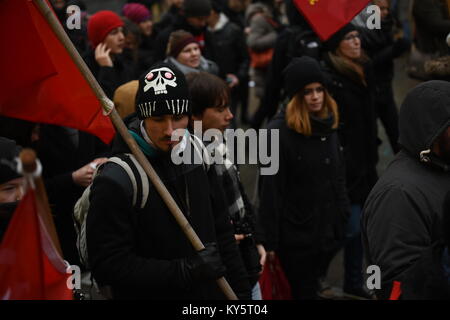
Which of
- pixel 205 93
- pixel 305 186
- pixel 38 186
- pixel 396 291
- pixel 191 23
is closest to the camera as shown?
pixel 38 186

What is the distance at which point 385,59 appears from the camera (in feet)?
23.9

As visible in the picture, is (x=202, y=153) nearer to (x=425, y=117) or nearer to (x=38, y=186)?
(x=425, y=117)

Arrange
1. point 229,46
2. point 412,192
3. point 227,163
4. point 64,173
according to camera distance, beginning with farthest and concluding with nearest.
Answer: point 229,46, point 64,173, point 227,163, point 412,192

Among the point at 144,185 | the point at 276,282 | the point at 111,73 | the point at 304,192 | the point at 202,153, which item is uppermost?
the point at 111,73

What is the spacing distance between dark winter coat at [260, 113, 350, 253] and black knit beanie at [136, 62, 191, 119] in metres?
1.65

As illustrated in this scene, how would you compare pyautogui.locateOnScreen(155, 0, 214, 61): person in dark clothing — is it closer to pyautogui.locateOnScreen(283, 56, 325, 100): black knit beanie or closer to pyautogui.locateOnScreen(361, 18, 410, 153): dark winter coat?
pyautogui.locateOnScreen(361, 18, 410, 153): dark winter coat

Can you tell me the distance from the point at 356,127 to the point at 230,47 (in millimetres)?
3747

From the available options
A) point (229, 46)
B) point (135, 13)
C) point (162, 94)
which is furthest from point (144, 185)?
point (229, 46)

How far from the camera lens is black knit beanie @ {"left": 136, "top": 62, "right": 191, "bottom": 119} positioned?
3699mm

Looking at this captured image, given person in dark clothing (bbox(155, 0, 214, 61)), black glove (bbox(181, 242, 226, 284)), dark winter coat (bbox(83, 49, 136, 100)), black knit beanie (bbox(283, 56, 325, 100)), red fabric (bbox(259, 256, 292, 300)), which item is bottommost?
red fabric (bbox(259, 256, 292, 300))

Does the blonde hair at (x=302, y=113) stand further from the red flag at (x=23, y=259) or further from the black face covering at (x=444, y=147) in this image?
the red flag at (x=23, y=259)

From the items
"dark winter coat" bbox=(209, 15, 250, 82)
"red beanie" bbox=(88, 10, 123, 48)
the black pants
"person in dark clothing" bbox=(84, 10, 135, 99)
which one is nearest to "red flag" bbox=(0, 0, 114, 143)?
the black pants

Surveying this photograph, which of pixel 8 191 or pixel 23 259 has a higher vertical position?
pixel 8 191
